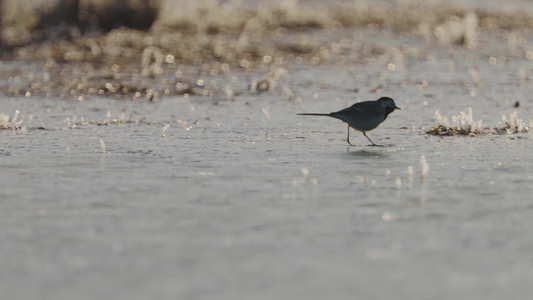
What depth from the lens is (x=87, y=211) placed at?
7809mm

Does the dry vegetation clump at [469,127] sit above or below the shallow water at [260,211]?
above

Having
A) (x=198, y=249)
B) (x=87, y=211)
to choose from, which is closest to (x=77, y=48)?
(x=87, y=211)

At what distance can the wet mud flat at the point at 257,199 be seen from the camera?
235 inches

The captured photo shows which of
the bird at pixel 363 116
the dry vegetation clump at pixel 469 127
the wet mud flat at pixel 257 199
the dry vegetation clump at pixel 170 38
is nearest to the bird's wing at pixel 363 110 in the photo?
the bird at pixel 363 116

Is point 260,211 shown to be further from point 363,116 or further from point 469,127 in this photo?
point 469,127

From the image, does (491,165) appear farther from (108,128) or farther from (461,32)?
(461,32)

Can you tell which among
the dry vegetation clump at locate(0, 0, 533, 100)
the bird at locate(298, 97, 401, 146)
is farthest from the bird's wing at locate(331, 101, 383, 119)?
the dry vegetation clump at locate(0, 0, 533, 100)

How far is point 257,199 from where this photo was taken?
8.25m

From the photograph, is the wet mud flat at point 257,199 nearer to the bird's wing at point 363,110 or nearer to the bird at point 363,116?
the bird at point 363,116


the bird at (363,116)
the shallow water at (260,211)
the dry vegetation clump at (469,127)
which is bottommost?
the shallow water at (260,211)

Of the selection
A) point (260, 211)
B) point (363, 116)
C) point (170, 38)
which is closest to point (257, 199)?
point (260, 211)

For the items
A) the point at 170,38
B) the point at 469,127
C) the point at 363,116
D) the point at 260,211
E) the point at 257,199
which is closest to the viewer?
the point at 260,211

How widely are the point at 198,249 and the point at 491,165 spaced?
13.6 ft

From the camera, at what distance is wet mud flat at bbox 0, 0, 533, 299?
5980mm
